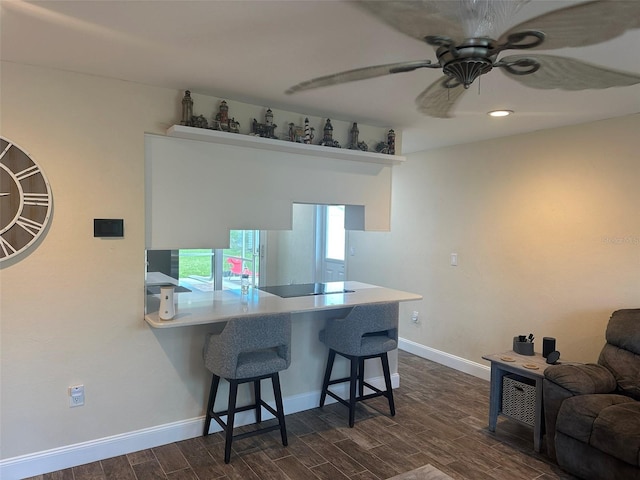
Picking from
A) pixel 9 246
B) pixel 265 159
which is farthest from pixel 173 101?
pixel 9 246

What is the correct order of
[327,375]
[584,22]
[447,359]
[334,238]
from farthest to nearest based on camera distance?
[334,238] < [447,359] < [327,375] < [584,22]

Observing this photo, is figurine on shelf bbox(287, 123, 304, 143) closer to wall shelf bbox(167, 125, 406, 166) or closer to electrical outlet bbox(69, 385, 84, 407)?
wall shelf bbox(167, 125, 406, 166)

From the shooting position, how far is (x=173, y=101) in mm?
2807

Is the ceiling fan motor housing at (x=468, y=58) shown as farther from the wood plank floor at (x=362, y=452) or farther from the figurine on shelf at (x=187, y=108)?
the wood plank floor at (x=362, y=452)

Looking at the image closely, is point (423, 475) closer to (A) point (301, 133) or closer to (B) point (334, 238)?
(A) point (301, 133)

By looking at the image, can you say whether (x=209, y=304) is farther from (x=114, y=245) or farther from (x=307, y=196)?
(x=307, y=196)

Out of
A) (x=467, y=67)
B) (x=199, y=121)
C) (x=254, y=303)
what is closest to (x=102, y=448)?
(x=254, y=303)

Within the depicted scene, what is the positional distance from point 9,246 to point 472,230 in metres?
3.76

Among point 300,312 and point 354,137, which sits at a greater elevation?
point 354,137

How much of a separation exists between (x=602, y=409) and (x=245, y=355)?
2.13 metres

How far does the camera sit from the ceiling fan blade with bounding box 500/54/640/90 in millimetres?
1484

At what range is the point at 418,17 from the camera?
1.37 meters

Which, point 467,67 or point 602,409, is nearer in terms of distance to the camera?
point 467,67

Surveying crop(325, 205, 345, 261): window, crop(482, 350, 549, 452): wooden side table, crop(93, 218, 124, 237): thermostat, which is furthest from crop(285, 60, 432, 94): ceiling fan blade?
crop(325, 205, 345, 261): window
